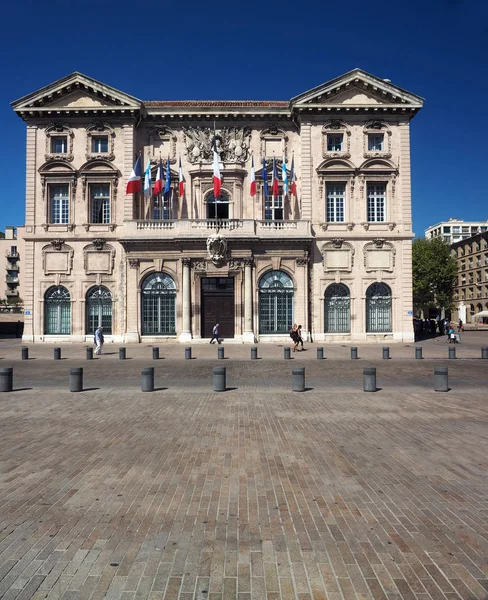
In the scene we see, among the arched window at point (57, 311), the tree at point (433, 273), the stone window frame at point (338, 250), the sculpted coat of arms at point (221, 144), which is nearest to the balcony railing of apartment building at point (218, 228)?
the stone window frame at point (338, 250)

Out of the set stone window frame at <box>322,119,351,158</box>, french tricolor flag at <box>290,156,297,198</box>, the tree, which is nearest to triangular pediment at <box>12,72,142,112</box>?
french tricolor flag at <box>290,156,297,198</box>

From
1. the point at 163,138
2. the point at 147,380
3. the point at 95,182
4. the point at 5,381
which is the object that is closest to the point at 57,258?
the point at 95,182

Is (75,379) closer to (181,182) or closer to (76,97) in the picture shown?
(181,182)

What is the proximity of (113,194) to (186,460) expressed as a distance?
26.7 m

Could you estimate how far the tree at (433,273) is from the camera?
179 ft

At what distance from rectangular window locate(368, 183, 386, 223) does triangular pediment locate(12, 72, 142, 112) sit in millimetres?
16999

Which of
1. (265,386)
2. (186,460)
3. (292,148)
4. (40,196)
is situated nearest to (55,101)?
(40,196)

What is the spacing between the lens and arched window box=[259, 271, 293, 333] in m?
30.0

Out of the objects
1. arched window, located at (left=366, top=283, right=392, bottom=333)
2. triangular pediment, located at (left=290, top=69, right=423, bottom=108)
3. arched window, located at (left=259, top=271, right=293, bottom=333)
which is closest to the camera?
triangular pediment, located at (left=290, top=69, right=423, bottom=108)

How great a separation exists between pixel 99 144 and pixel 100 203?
13.5ft

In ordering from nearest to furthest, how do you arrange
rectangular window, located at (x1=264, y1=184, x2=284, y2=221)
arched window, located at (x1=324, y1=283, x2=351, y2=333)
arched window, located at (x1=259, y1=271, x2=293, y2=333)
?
arched window, located at (x1=259, y1=271, x2=293, y2=333), arched window, located at (x1=324, y1=283, x2=351, y2=333), rectangular window, located at (x1=264, y1=184, x2=284, y2=221)

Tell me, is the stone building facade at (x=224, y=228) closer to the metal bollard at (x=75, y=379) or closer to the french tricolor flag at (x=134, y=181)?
the french tricolor flag at (x=134, y=181)

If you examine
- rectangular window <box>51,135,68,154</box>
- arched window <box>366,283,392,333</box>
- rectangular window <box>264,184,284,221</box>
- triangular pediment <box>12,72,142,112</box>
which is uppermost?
triangular pediment <box>12,72,142,112</box>

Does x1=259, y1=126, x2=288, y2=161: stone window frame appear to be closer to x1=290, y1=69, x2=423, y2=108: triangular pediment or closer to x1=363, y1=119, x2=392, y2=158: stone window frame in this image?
x1=290, y1=69, x2=423, y2=108: triangular pediment
